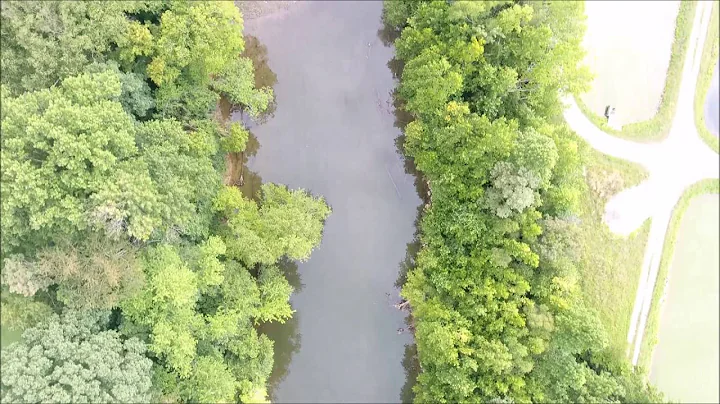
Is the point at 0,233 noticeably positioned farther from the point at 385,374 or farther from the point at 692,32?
the point at 692,32

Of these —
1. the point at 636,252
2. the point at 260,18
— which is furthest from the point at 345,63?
the point at 636,252

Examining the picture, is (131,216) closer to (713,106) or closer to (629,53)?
(629,53)

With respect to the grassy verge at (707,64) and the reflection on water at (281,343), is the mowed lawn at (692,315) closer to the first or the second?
the grassy verge at (707,64)

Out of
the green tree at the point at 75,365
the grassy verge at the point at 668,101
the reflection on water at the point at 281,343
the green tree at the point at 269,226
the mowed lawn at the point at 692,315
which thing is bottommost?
the green tree at the point at 75,365

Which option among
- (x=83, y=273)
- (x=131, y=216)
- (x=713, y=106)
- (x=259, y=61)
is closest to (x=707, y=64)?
(x=713, y=106)

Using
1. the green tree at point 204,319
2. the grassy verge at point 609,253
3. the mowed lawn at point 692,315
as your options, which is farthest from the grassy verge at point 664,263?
the green tree at point 204,319

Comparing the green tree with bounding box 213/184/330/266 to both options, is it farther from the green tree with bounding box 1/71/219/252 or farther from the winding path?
the winding path

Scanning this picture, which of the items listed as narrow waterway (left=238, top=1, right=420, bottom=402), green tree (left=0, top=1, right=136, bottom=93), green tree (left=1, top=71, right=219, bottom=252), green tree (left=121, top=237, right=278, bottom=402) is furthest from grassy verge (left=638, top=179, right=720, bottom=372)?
green tree (left=0, top=1, right=136, bottom=93)
